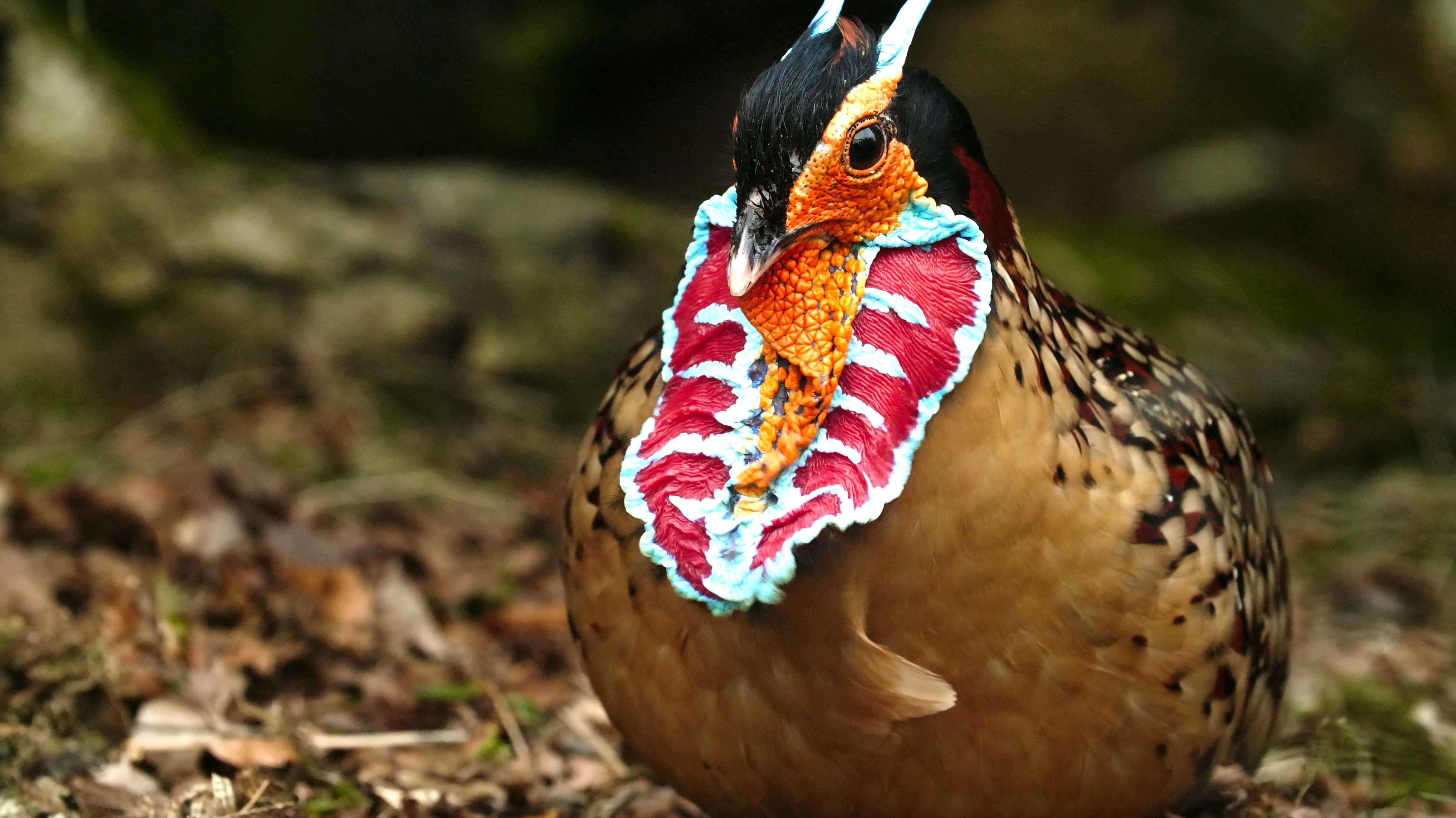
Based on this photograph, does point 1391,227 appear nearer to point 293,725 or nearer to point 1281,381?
point 1281,381

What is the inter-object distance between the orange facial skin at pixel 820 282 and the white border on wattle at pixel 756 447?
0.06 ft

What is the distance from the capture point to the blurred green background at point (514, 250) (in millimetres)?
4934

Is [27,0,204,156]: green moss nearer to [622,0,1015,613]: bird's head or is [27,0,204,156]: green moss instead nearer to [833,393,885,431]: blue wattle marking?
[622,0,1015,613]: bird's head

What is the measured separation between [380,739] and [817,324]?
5.72 ft

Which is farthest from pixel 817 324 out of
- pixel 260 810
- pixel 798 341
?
pixel 260 810

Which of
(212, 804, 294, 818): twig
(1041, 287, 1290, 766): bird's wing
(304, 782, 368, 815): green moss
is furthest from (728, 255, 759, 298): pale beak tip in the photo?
(304, 782, 368, 815): green moss

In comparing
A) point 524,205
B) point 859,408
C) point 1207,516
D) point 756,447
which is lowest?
point 756,447

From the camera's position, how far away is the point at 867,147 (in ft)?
6.86

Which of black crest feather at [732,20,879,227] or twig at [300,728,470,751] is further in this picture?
twig at [300,728,470,751]

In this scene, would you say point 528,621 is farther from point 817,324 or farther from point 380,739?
point 817,324

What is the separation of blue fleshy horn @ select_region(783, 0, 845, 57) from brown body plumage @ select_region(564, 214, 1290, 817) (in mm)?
427

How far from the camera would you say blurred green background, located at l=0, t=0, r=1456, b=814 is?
4.93 meters

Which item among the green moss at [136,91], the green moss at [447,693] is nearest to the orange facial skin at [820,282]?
the green moss at [447,693]

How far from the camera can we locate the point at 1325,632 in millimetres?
4508
